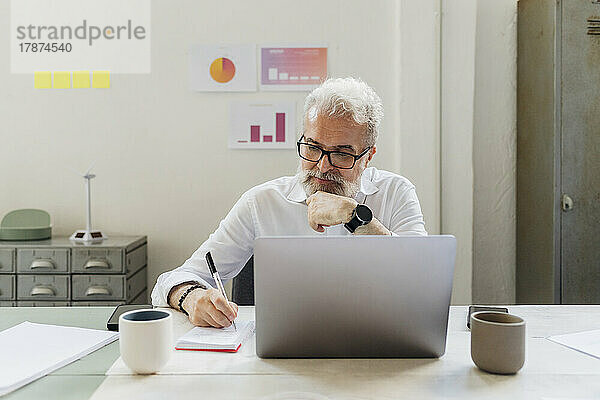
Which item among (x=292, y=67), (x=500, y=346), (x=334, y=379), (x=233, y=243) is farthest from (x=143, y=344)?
(x=292, y=67)

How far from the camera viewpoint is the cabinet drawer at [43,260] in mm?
3018

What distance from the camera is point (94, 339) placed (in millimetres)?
1382

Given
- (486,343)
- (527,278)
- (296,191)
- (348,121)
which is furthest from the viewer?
(527,278)

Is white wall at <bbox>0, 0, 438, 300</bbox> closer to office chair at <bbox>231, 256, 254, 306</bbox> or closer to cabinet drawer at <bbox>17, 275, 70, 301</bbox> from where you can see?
cabinet drawer at <bbox>17, 275, 70, 301</bbox>

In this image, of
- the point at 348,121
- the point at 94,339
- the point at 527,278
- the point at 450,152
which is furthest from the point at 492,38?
the point at 94,339

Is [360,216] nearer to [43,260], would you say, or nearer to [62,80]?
[43,260]

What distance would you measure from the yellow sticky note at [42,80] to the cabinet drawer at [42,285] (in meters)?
1.04

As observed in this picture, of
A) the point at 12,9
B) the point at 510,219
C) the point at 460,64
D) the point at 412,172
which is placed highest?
the point at 12,9

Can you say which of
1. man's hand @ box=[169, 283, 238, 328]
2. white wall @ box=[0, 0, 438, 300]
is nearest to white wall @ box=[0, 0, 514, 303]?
white wall @ box=[0, 0, 438, 300]

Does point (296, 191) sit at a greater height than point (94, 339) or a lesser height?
greater

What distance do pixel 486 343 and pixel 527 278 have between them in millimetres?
2337

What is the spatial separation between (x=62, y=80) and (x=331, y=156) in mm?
2036

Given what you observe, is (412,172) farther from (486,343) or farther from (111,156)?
(486,343)

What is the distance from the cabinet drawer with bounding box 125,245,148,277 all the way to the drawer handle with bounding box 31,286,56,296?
1.20 ft
